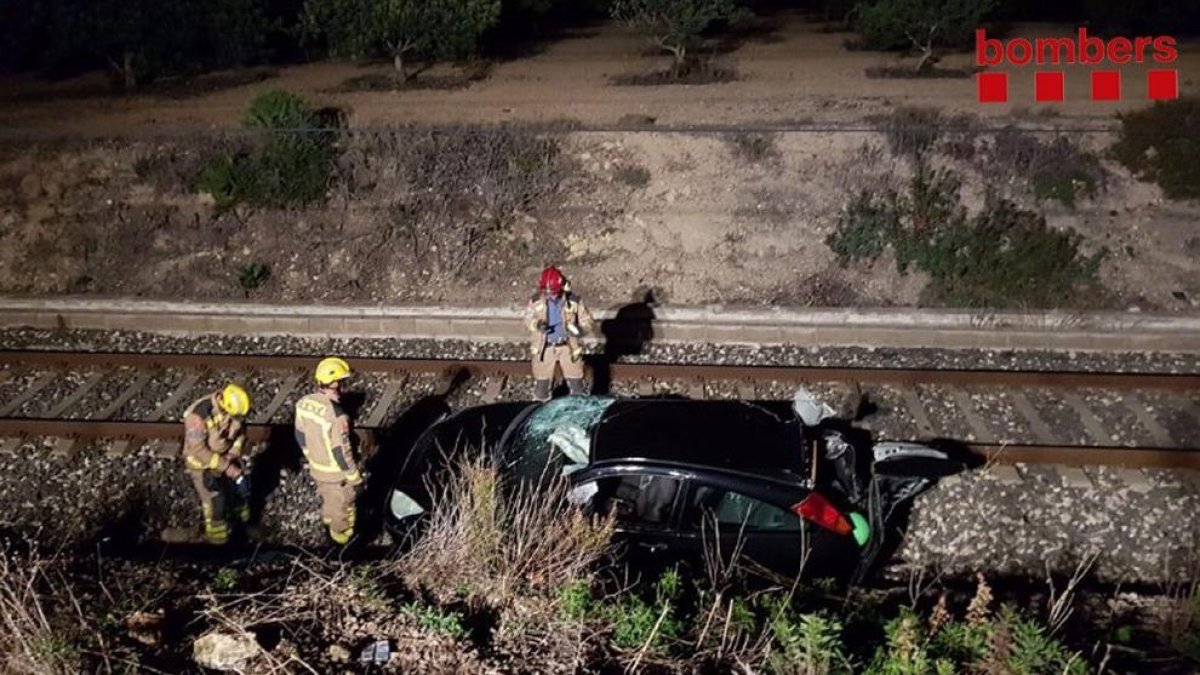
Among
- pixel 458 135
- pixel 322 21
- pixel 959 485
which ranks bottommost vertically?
pixel 959 485

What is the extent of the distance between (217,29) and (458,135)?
722cm

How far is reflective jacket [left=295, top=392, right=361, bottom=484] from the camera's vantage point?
25.1 ft

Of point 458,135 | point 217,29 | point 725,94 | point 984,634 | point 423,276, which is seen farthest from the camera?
point 217,29

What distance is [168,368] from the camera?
11086 millimetres

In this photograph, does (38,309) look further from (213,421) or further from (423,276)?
(213,421)

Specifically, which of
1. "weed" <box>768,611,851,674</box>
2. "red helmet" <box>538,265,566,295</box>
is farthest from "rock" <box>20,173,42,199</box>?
"weed" <box>768,611,851,674</box>

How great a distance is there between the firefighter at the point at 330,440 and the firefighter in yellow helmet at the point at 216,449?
23.2 inches

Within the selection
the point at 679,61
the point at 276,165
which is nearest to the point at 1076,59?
the point at 679,61

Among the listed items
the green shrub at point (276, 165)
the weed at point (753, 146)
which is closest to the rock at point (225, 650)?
the green shrub at point (276, 165)

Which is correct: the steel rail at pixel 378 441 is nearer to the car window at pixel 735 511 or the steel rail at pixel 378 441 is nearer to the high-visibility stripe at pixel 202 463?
the high-visibility stripe at pixel 202 463

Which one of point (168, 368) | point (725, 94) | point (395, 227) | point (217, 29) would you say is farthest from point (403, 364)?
point (217, 29)

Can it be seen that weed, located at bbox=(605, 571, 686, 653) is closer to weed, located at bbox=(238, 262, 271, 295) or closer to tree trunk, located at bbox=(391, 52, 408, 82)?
weed, located at bbox=(238, 262, 271, 295)

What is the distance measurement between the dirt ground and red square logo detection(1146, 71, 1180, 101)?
1117 millimetres

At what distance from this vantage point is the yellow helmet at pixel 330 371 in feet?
25.2
